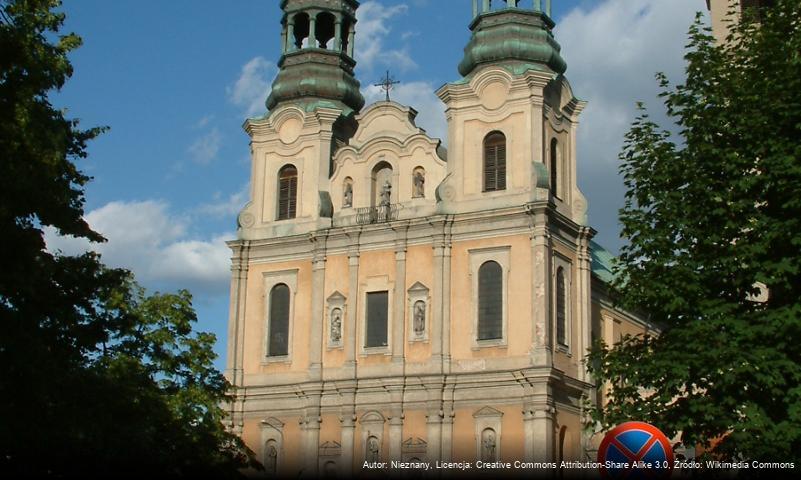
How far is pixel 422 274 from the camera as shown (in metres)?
41.3

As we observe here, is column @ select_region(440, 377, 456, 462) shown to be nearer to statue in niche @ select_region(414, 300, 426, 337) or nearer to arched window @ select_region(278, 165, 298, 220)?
statue in niche @ select_region(414, 300, 426, 337)

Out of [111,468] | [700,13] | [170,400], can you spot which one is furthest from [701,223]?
[170,400]

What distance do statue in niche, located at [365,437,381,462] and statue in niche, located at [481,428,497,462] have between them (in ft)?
12.6

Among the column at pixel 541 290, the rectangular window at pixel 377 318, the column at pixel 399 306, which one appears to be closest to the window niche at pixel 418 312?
the column at pixel 399 306

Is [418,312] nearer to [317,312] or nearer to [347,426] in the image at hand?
[317,312]

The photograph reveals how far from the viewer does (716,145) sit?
878 inches

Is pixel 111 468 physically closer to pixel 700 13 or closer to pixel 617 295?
pixel 617 295

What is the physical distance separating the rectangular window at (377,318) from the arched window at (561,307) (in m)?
6.10

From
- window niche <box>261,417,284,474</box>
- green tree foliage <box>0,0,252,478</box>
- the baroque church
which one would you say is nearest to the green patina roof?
the baroque church

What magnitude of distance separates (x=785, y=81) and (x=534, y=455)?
19116 mm

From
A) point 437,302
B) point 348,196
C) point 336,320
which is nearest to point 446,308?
point 437,302

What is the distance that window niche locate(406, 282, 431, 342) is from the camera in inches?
1603

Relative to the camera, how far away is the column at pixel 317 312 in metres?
42.1

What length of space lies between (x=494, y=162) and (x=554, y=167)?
94.7 inches
